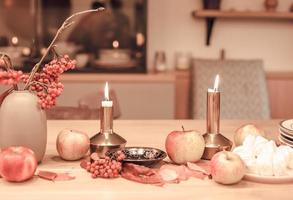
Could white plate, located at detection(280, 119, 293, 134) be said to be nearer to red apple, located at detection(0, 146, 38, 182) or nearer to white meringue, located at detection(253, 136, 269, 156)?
white meringue, located at detection(253, 136, 269, 156)

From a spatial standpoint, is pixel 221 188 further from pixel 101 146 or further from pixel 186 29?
pixel 186 29

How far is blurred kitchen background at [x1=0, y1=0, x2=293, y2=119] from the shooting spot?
3988 millimetres

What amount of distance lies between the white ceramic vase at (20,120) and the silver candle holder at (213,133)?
1.52 feet

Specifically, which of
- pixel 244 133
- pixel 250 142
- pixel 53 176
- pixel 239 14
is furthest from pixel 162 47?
pixel 53 176

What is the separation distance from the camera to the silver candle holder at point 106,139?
1.57 m

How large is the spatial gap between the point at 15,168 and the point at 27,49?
2.80 metres

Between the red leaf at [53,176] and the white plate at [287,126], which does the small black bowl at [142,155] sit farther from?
the white plate at [287,126]

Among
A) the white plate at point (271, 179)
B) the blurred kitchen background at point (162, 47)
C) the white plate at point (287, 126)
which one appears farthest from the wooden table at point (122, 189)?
the blurred kitchen background at point (162, 47)

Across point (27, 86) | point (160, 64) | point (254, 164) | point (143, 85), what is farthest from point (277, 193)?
point (160, 64)

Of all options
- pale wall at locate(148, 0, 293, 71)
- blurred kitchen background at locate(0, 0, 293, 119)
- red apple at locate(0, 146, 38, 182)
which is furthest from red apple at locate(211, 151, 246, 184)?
pale wall at locate(148, 0, 293, 71)

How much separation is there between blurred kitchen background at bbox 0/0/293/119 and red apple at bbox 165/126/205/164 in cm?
222

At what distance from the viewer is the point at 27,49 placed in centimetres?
406

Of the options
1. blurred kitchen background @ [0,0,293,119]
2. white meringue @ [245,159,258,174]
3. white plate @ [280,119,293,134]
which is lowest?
white meringue @ [245,159,258,174]

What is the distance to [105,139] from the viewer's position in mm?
1591
